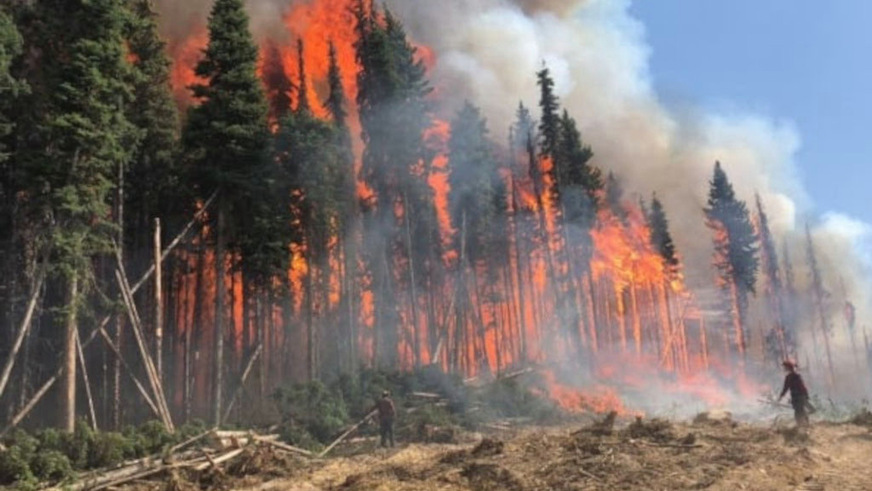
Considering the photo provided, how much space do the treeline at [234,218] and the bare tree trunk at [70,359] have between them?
0.22 ft

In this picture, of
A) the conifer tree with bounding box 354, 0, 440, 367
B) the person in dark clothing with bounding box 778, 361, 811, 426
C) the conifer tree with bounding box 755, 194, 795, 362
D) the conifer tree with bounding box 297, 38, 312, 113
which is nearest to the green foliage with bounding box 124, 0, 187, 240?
the conifer tree with bounding box 354, 0, 440, 367

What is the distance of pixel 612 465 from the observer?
533 inches

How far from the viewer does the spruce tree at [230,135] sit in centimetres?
2878

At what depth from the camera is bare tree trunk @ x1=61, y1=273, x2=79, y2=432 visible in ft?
67.8

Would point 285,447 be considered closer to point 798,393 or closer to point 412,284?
point 798,393

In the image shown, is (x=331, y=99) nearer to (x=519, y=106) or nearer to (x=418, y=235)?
(x=418, y=235)

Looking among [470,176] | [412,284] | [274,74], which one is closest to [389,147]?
[470,176]

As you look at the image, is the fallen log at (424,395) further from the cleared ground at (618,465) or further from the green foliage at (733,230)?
the green foliage at (733,230)

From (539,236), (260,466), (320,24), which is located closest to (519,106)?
(539,236)

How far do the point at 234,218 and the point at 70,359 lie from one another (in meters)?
10.4

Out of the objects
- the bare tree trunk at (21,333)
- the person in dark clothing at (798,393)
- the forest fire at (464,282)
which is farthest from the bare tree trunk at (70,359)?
the person in dark clothing at (798,393)

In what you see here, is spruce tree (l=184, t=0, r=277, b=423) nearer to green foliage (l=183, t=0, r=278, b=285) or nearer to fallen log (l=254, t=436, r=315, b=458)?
green foliage (l=183, t=0, r=278, b=285)

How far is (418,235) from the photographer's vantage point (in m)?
46.2

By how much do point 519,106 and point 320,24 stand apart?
71.3 ft
